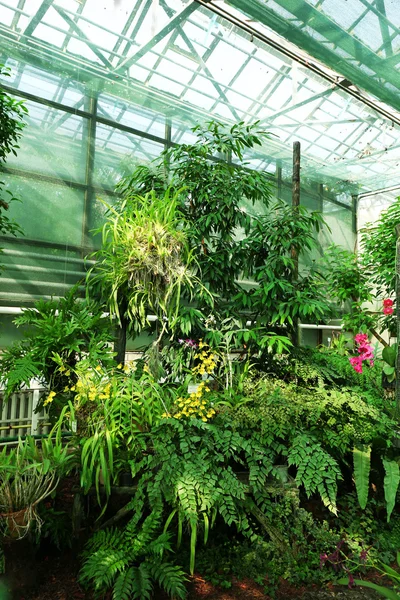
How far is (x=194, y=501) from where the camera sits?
2.16 meters

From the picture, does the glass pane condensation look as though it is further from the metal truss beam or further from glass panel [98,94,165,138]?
the metal truss beam

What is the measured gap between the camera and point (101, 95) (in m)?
4.20

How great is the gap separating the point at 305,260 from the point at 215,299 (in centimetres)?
285

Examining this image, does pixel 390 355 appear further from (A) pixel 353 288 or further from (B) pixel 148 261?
(B) pixel 148 261

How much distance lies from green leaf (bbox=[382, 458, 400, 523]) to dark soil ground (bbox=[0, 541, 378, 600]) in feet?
1.70

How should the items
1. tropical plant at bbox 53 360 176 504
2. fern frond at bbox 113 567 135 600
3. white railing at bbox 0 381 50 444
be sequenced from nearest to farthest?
fern frond at bbox 113 567 135 600 → tropical plant at bbox 53 360 176 504 → white railing at bbox 0 381 50 444

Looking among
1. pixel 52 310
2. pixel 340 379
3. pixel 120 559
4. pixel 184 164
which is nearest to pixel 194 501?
pixel 120 559

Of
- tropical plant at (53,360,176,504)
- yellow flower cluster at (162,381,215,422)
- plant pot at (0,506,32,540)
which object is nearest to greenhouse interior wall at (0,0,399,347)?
tropical plant at (53,360,176,504)

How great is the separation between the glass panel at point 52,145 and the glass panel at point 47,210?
12 centimetres

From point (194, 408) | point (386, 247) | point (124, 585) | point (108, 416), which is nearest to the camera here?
point (124, 585)

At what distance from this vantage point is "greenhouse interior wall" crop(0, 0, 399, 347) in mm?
3711

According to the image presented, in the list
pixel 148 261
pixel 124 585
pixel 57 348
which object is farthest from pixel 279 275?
pixel 124 585

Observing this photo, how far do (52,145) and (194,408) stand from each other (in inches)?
101

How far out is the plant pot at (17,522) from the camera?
1.98m
